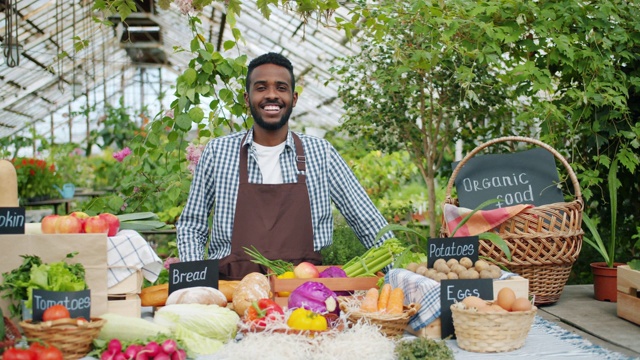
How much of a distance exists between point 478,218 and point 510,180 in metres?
0.33

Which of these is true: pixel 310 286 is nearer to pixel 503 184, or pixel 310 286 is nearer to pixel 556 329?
pixel 556 329

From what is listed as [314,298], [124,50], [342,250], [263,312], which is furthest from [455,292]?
[124,50]

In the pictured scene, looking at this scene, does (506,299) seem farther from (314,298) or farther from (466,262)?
(314,298)

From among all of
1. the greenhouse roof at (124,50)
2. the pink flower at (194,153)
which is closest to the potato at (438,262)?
the pink flower at (194,153)

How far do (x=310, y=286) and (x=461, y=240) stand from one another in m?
0.61

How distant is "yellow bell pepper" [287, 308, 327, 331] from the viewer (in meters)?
2.11

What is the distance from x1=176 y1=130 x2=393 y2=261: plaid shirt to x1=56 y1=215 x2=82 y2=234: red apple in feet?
2.66

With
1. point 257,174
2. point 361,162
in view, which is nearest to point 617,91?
point 257,174

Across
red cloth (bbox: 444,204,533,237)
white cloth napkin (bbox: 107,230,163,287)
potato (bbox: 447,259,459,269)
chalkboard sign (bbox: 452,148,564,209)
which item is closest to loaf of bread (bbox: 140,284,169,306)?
white cloth napkin (bbox: 107,230,163,287)

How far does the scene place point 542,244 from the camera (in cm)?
303

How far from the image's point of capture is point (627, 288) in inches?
113

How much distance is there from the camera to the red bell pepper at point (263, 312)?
216 cm

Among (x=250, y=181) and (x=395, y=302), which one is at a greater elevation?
(x=250, y=181)

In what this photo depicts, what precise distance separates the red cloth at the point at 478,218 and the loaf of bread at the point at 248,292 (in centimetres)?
102
